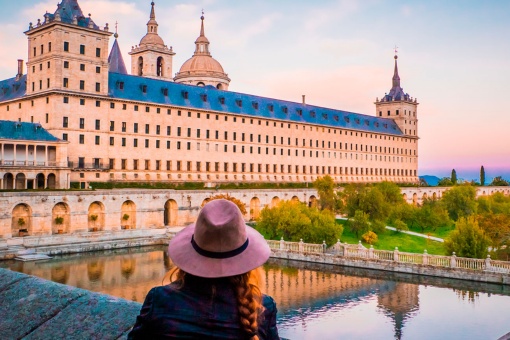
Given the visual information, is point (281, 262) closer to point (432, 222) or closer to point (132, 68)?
point (432, 222)

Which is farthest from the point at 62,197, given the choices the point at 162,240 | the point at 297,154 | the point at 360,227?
the point at 297,154

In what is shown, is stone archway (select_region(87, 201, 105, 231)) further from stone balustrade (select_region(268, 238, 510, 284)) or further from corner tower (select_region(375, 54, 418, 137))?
corner tower (select_region(375, 54, 418, 137))

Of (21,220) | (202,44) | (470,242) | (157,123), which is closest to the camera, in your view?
(470,242)

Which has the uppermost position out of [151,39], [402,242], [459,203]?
[151,39]

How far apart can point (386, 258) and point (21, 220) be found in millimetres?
26852

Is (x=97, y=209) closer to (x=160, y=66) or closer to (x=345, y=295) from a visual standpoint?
(x=345, y=295)

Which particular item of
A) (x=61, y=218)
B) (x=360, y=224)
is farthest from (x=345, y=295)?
(x=61, y=218)

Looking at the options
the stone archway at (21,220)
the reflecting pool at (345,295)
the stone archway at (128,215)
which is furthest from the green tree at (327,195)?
the stone archway at (21,220)

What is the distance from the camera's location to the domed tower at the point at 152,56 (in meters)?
83.3

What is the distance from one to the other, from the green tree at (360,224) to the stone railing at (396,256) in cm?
778

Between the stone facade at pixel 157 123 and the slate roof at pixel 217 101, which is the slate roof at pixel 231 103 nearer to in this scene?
the slate roof at pixel 217 101

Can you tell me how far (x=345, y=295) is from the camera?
2950 centimetres

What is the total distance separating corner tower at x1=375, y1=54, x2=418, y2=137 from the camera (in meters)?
103

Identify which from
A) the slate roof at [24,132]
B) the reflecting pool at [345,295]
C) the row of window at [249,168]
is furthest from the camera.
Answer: the row of window at [249,168]
